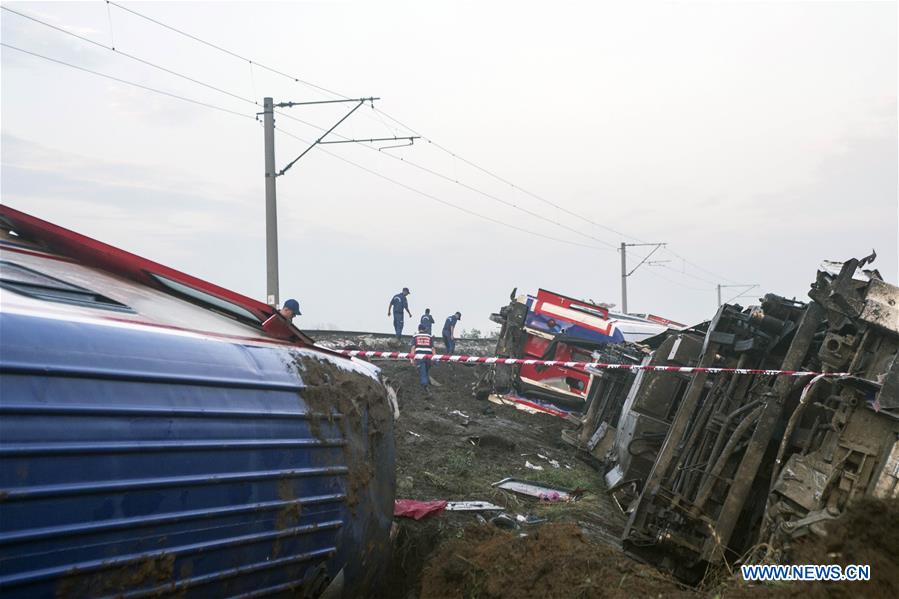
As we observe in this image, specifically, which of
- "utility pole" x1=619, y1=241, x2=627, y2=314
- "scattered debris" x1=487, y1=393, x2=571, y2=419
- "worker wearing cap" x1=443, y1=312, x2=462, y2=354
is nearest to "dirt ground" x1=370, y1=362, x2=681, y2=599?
"scattered debris" x1=487, y1=393, x2=571, y2=419

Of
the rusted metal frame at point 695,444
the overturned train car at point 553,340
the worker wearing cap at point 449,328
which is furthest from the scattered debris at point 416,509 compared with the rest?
the worker wearing cap at point 449,328

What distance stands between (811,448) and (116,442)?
444 cm

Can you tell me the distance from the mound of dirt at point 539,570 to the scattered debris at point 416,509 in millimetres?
703

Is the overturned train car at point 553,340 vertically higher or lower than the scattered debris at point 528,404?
higher

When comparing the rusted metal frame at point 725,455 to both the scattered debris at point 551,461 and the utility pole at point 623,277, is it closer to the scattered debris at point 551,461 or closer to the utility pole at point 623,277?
the scattered debris at point 551,461

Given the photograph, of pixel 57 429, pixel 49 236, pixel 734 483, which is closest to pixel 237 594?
pixel 57 429

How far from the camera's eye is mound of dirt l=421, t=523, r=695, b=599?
12.1ft

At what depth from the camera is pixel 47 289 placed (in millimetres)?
2795

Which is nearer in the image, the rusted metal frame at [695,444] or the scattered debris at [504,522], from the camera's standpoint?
the scattered debris at [504,522]

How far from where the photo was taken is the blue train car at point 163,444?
2.15m

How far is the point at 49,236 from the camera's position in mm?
3740

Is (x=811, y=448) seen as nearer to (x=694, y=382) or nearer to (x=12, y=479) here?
(x=694, y=382)

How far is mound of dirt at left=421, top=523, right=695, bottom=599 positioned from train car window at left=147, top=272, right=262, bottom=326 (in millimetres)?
1747

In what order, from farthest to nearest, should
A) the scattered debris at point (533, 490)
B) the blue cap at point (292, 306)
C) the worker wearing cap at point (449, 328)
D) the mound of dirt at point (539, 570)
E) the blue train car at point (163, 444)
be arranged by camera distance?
the worker wearing cap at point (449, 328)
the blue cap at point (292, 306)
the scattered debris at point (533, 490)
the mound of dirt at point (539, 570)
the blue train car at point (163, 444)
